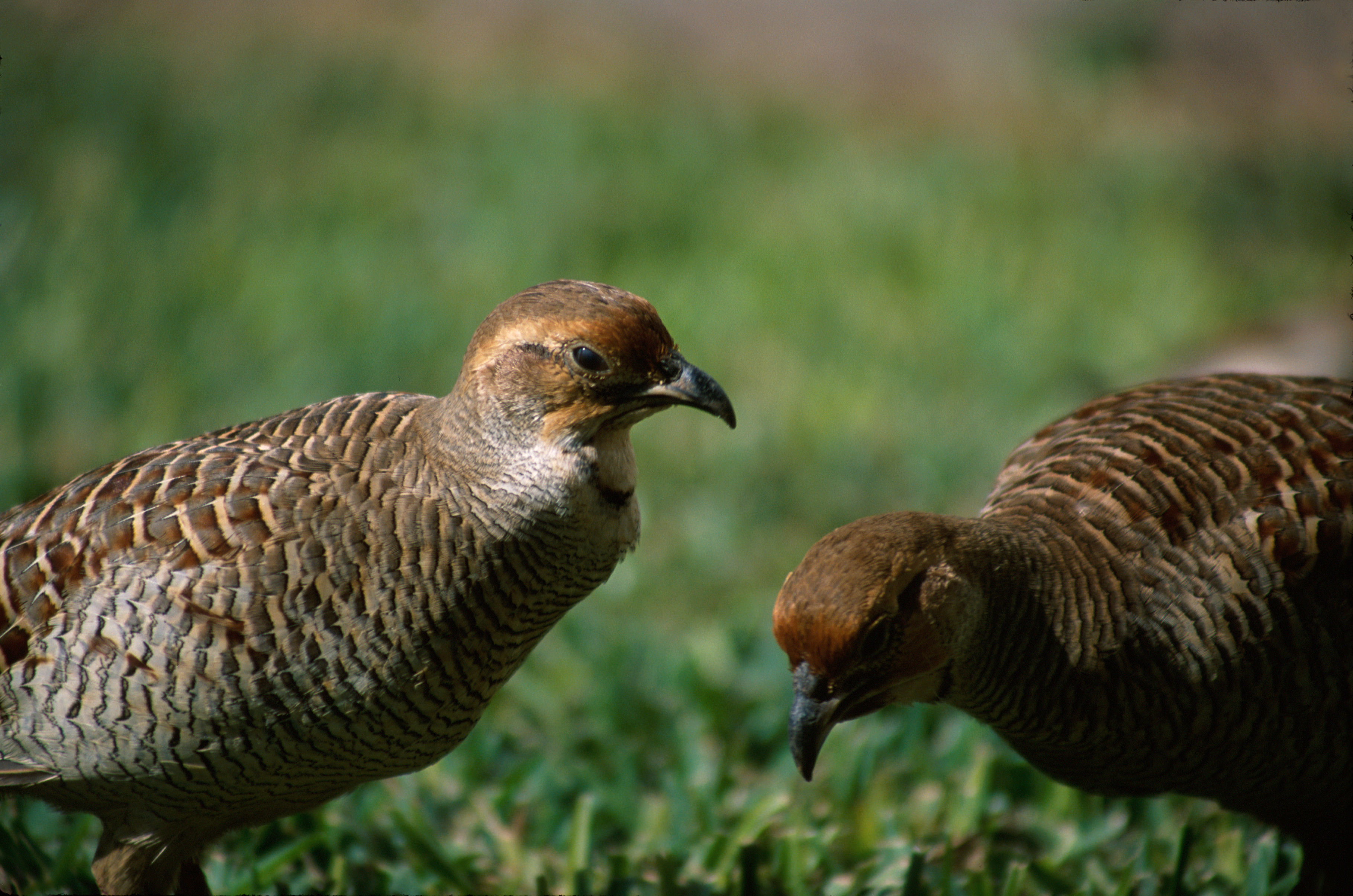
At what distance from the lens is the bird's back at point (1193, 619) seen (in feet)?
9.34

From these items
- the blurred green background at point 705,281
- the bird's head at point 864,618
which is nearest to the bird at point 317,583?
the bird's head at point 864,618

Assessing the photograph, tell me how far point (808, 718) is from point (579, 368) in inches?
37.2

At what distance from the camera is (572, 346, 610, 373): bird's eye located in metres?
2.68

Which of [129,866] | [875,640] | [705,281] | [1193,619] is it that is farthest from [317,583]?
[705,281]

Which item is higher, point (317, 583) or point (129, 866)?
point (317, 583)

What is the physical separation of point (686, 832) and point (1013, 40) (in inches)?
362

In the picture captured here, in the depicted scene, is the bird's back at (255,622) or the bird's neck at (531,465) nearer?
the bird's back at (255,622)

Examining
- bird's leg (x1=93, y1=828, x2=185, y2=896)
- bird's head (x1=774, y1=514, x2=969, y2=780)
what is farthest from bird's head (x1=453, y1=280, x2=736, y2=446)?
bird's leg (x1=93, y1=828, x2=185, y2=896)

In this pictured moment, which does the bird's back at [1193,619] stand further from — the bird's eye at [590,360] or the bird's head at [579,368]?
the bird's eye at [590,360]

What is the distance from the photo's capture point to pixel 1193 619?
288 cm

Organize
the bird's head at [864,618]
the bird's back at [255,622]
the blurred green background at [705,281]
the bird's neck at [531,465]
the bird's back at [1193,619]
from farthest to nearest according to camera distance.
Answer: the blurred green background at [705,281] → the bird's back at [1193,619] → the bird's neck at [531,465] → the bird's back at [255,622] → the bird's head at [864,618]

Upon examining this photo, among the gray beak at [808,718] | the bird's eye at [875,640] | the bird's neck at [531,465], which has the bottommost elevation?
the gray beak at [808,718]

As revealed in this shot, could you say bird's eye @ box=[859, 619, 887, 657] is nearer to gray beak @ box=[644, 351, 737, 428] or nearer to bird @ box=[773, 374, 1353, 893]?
bird @ box=[773, 374, 1353, 893]

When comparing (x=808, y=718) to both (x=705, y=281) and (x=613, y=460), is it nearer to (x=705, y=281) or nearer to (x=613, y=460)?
(x=613, y=460)
